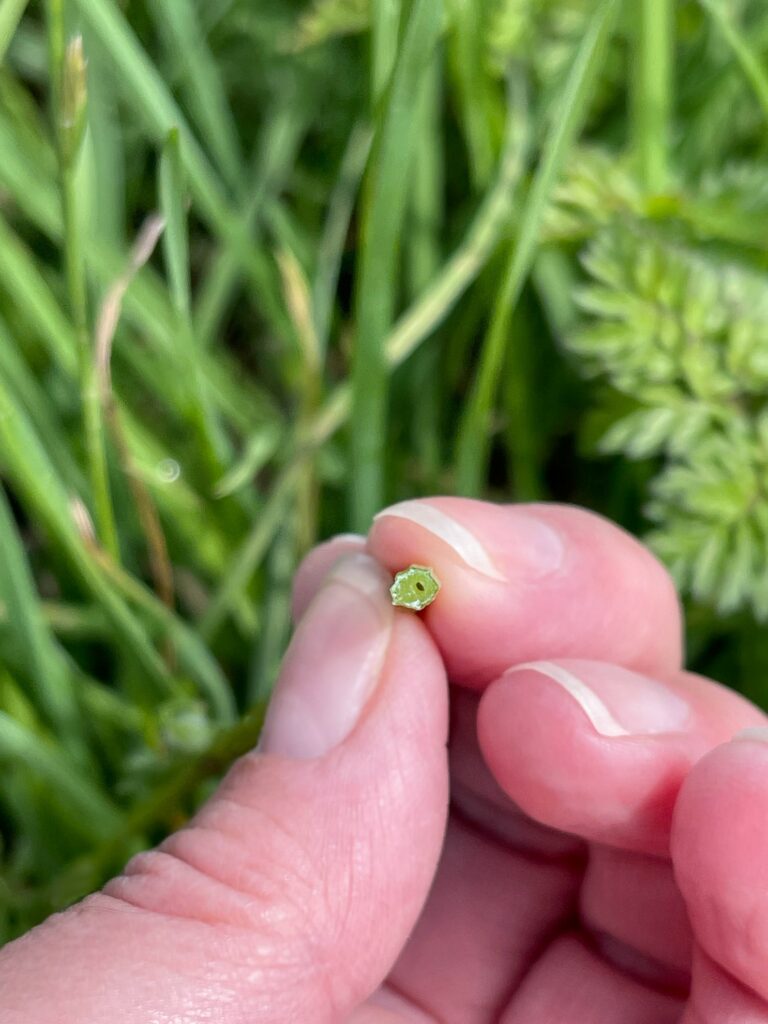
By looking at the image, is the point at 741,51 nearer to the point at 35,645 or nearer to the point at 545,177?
the point at 545,177

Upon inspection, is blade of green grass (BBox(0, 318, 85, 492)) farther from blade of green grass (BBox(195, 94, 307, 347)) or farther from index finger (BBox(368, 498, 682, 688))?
index finger (BBox(368, 498, 682, 688))

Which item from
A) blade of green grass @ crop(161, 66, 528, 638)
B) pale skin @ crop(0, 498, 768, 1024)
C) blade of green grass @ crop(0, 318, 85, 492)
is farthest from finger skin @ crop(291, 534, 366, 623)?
blade of green grass @ crop(0, 318, 85, 492)

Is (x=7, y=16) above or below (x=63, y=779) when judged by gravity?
above

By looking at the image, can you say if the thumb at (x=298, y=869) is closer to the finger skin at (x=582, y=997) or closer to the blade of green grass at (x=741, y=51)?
the finger skin at (x=582, y=997)

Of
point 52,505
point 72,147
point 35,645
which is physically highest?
point 72,147

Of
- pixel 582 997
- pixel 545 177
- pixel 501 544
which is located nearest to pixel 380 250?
pixel 545 177

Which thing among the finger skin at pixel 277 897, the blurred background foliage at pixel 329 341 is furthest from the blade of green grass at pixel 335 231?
the finger skin at pixel 277 897

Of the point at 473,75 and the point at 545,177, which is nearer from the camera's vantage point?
the point at 545,177

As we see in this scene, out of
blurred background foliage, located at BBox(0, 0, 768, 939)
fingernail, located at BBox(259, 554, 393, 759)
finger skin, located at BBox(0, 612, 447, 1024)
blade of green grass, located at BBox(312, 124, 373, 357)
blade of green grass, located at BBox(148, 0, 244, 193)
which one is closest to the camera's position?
finger skin, located at BBox(0, 612, 447, 1024)
